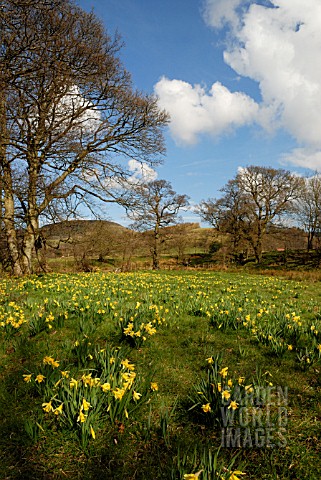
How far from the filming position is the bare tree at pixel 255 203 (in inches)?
1281

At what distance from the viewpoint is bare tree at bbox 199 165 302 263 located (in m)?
32.5

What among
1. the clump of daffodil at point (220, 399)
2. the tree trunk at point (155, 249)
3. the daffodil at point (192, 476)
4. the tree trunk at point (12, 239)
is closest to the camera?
the daffodil at point (192, 476)

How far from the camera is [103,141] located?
1491 centimetres

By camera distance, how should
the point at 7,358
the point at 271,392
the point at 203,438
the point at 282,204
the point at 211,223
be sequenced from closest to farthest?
the point at 203,438, the point at 271,392, the point at 7,358, the point at 282,204, the point at 211,223

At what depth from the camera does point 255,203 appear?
33312 millimetres

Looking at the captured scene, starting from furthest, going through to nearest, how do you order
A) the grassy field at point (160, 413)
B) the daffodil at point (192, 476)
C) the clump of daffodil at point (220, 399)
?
the clump of daffodil at point (220, 399) → the grassy field at point (160, 413) → the daffodil at point (192, 476)

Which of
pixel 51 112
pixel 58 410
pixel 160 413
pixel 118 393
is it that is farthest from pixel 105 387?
pixel 51 112

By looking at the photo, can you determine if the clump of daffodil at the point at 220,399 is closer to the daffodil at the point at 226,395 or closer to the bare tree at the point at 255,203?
the daffodil at the point at 226,395

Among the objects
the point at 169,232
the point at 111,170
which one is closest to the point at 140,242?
the point at 169,232

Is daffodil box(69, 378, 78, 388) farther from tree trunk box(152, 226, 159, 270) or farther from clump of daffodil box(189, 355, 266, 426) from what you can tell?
tree trunk box(152, 226, 159, 270)

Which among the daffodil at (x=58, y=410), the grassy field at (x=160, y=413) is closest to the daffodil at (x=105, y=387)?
the grassy field at (x=160, y=413)

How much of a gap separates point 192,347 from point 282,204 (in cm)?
3233

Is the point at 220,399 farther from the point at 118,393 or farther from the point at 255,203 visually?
the point at 255,203

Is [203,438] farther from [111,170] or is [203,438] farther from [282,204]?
[282,204]
